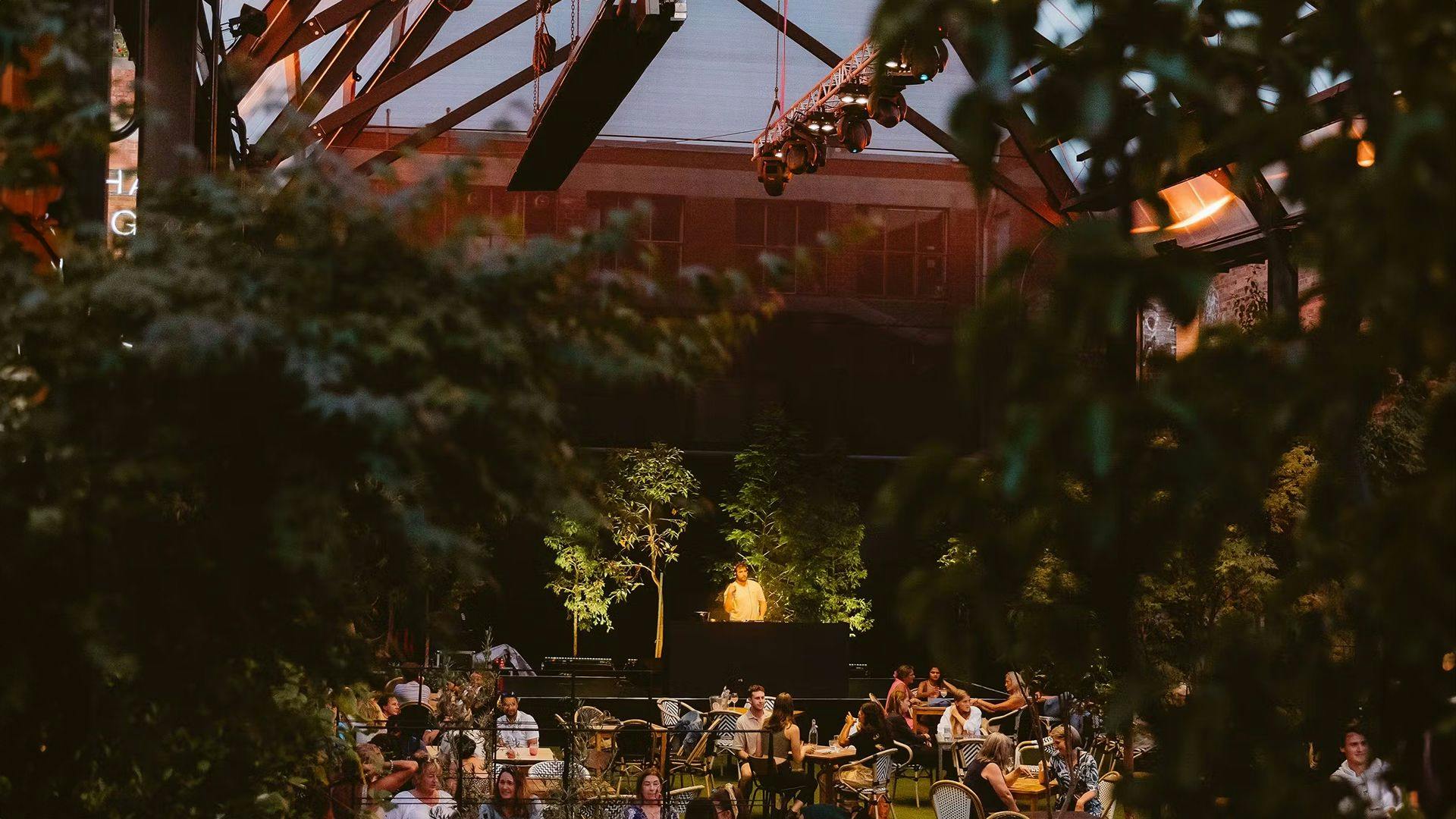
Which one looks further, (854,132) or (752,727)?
(854,132)

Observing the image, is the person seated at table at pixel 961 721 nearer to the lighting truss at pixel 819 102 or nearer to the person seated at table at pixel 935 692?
the person seated at table at pixel 935 692

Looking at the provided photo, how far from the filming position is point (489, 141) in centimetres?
175

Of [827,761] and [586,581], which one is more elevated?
[586,581]

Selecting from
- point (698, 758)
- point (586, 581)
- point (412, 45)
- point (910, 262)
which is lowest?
→ point (698, 758)

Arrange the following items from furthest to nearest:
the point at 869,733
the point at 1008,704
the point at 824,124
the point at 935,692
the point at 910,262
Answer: the point at 910,262 → the point at 935,692 → the point at 1008,704 → the point at 824,124 → the point at 869,733

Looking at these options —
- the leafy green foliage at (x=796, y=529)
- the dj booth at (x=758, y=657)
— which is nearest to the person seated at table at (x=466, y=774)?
the dj booth at (x=758, y=657)

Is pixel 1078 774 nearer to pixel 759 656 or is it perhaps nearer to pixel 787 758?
pixel 787 758

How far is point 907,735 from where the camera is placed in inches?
427

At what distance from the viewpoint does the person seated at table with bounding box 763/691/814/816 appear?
28.2 feet

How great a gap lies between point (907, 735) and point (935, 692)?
207 centimetres

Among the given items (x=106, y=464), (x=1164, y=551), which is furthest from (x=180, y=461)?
(x=1164, y=551)

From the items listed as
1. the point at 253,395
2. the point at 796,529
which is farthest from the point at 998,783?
the point at 253,395

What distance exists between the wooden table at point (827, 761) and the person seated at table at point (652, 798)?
2.31m

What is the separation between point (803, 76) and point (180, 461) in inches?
541
